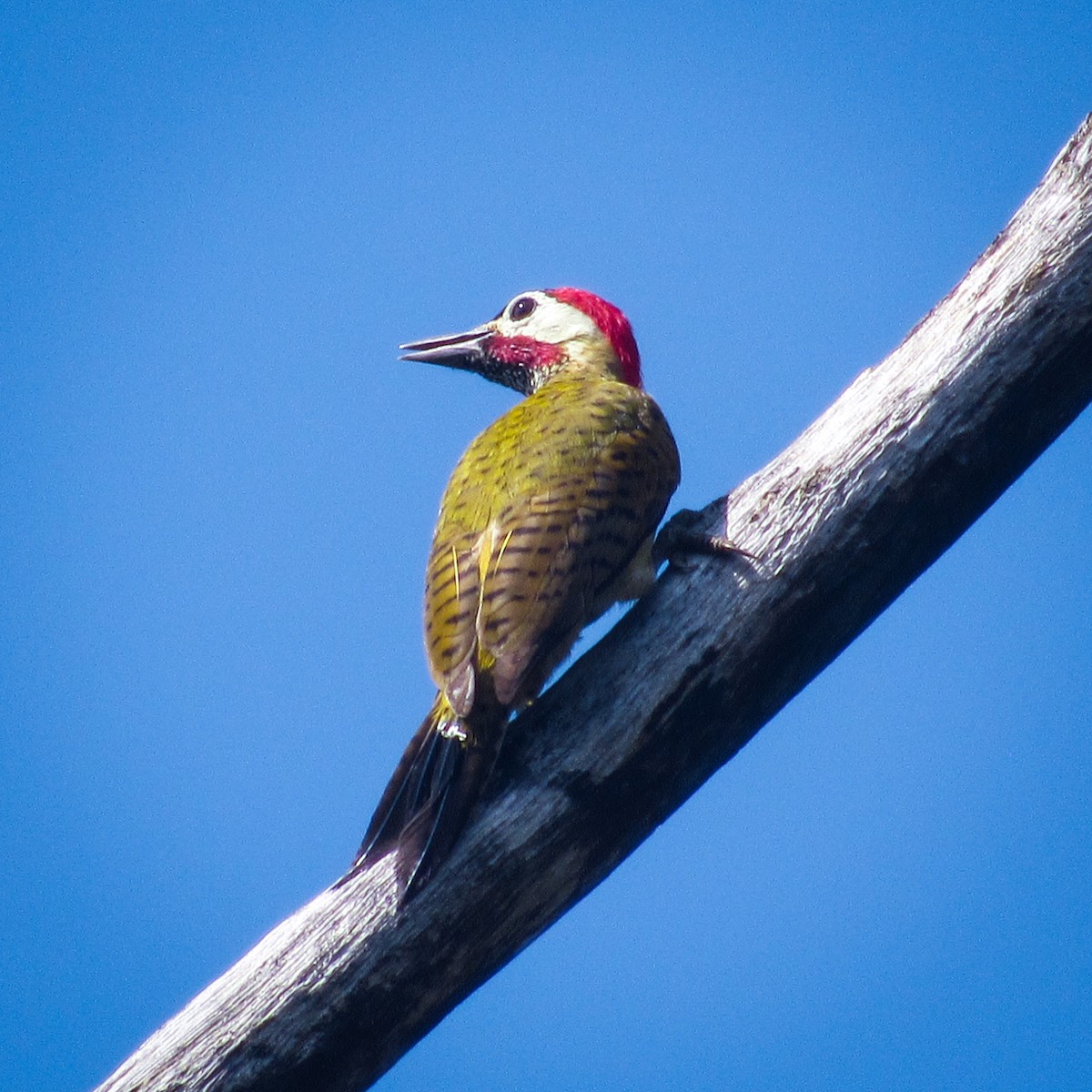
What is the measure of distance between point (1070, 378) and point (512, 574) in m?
1.62

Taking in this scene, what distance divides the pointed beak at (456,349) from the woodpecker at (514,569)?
1397mm

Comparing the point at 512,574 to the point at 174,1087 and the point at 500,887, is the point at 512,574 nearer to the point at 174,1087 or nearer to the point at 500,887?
the point at 500,887

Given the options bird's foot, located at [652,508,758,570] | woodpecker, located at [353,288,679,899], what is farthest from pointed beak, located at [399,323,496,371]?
bird's foot, located at [652,508,758,570]

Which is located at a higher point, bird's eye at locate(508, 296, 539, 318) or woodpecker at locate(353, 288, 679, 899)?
bird's eye at locate(508, 296, 539, 318)

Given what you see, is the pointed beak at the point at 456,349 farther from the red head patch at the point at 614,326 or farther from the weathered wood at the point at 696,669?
the weathered wood at the point at 696,669

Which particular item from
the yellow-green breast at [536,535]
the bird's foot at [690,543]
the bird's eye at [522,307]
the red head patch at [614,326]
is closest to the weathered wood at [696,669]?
the bird's foot at [690,543]

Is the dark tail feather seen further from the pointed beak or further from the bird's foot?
the pointed beak

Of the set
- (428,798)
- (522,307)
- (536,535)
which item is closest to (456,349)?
(522,307)

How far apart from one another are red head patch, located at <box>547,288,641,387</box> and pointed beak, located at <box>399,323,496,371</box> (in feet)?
1.49

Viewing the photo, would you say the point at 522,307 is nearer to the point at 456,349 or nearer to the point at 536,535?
the point at 456,349

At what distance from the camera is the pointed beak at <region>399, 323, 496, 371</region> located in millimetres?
6266

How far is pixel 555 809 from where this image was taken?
330 centimetres

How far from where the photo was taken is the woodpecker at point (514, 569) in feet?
11.3

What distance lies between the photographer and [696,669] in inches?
136
